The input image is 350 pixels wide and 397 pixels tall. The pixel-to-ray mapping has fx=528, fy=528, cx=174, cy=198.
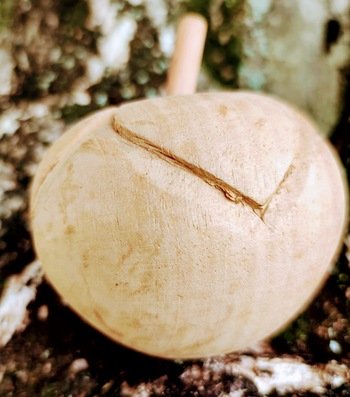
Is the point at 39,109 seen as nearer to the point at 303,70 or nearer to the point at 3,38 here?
the point at 3,38

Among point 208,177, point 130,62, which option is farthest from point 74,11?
point 208,177

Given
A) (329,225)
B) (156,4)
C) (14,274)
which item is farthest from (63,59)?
(329,225)

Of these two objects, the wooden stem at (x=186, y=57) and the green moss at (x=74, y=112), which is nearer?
the wooden stem at (x=186, y=57)

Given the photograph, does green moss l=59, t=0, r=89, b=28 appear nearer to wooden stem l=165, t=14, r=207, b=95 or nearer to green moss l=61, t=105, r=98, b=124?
green moss l=61, t=105, r=98, b=124

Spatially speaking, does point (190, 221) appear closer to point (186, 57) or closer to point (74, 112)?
point (186, 57)

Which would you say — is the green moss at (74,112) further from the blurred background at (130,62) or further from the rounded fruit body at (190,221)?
the rounded fruit body at (190,221)

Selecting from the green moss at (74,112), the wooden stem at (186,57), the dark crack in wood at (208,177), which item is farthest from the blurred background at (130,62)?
the dark crack in wood at (208,177)
